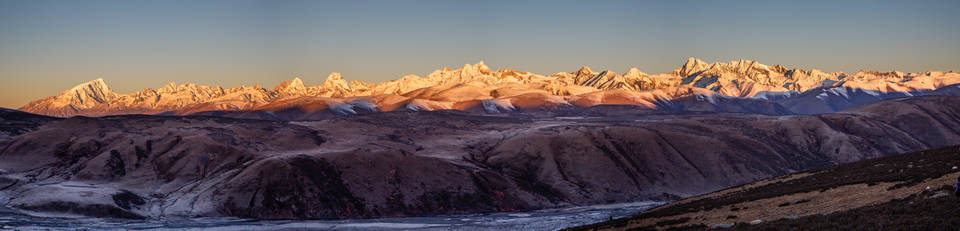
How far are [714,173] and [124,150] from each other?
4906 inches

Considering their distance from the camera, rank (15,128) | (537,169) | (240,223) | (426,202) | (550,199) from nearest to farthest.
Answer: (240,223) < (426,202) < (550,199) < (537,169) < (15,128)

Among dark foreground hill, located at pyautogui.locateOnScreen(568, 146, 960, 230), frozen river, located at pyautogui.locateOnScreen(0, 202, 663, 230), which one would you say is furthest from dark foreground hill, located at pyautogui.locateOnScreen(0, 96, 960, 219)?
dark foreground hill, located at pyautogui.locateOnScreen(568, 146, 960, 230)

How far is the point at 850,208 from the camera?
36531 millimetres

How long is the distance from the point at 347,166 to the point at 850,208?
87958 mm

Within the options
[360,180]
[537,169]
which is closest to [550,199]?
[537,169]

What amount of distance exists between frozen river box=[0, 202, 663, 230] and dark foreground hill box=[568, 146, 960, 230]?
32004 mm

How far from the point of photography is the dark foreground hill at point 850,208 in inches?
1185

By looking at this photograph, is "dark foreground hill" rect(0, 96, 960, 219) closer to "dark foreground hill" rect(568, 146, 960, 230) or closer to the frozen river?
the frozen river

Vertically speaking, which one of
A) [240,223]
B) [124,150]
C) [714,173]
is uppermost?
[124,150]

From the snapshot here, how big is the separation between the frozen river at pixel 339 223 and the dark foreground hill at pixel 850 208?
32004mm

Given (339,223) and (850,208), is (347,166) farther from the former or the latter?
(850,208)

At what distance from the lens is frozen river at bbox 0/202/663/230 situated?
79188mm

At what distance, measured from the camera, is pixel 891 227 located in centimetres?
2856

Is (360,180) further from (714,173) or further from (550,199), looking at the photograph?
(714,173)
